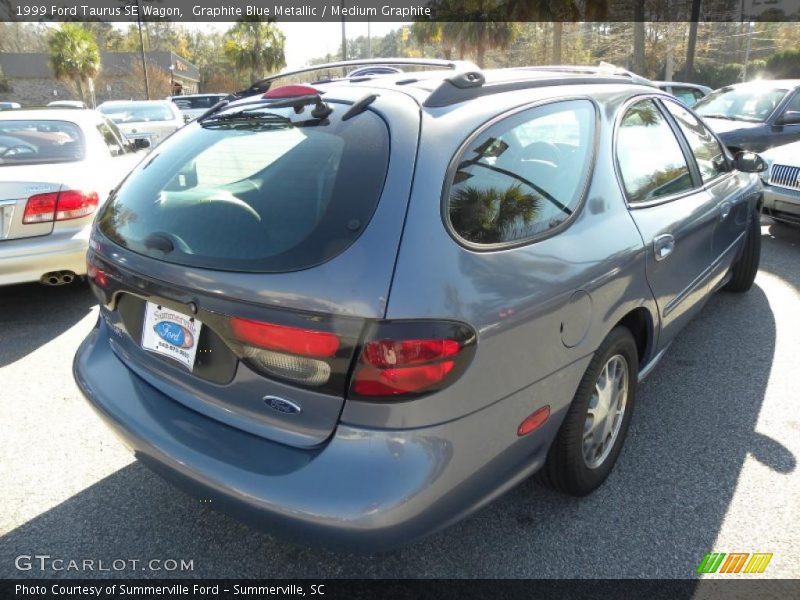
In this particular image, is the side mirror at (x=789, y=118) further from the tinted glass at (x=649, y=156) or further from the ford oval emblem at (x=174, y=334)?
the ford oval emblem at (x=174, y=334)

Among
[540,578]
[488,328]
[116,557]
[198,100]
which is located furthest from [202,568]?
[198,100]

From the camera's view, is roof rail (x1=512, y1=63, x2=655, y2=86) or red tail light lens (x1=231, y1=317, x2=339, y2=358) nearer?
red tail light lens (x1=231, y1=317, x2=339, y2=358)

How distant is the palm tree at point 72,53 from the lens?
33250 millimetres

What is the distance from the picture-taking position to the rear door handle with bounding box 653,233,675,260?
8.43 ft

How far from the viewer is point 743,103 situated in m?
9.03

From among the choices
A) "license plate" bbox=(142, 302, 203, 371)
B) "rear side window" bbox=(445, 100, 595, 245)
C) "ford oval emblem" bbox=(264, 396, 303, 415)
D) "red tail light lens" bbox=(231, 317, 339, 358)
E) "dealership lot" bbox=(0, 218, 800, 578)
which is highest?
"rear side window" bbox=(445, 100, 595, 245)

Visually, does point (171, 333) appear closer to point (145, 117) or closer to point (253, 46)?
point (145, 117)

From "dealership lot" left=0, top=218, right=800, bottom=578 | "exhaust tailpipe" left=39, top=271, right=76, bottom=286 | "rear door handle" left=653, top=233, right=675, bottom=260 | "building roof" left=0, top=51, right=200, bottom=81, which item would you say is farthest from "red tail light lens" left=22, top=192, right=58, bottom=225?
"building roof" left=0, top=51, right=200, bottom=81

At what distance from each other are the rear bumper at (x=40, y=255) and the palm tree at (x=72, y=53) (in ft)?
116

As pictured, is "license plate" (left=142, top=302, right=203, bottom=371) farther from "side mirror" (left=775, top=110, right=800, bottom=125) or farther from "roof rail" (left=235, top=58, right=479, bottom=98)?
"side mirror" (left=775, top=110, right=800, bottom=125)

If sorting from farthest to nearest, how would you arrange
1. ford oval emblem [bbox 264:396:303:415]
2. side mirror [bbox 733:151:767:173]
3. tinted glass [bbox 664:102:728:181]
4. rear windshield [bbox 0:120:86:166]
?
1. rear windshield [bbox 0:120:86:166]
2. side mirror [bbox 733:151:767:173]
3. tinted glass [bbox 664:102:728:181]
4. ford oval emblem [bbox 264:396:303:415]

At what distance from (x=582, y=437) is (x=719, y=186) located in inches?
81.9

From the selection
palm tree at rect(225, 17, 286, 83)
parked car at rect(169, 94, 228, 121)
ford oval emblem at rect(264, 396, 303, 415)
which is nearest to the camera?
ford oval emblem at rect(264, 396, 303, 415)

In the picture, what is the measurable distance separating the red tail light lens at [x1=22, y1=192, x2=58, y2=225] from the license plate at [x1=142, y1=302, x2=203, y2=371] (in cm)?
280
